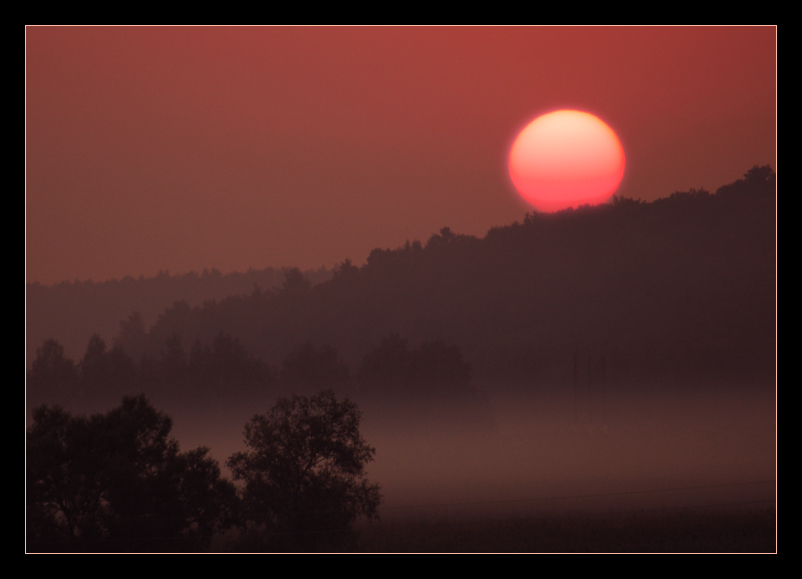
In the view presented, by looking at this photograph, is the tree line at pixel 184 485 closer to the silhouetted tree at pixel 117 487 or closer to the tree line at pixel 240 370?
the silhouetted tree at pixel 117 487

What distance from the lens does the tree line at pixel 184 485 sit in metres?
14.0

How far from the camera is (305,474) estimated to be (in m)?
15.4

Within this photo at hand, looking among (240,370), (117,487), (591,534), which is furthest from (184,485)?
(240,370)

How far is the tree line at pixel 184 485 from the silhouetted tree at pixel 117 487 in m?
0.02

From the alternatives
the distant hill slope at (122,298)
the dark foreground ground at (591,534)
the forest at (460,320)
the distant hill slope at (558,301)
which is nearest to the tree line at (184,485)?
the forest at (460,320)

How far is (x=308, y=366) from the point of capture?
85.4 ft

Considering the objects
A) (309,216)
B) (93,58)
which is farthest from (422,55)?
(93,58)

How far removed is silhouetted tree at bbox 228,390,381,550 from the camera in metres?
14.6

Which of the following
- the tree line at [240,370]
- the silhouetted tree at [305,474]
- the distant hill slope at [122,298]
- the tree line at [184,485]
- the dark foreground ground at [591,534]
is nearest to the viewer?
the dark foreground ground at [591,534]

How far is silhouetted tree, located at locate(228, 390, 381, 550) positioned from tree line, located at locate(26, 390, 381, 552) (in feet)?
0.07

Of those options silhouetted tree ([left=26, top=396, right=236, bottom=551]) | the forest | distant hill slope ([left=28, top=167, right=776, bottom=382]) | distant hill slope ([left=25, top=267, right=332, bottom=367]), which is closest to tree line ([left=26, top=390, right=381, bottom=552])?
silhouetted tree ([left=26, top=396, right=236, bottom=551])

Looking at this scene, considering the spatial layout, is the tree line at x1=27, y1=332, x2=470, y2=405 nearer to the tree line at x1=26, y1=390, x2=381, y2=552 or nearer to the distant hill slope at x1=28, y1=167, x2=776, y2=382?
the distant hill slope at x1=28, y1=167, x2=776, y2=382

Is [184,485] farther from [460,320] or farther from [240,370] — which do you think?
[460,320]

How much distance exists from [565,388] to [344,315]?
919 centimetres
